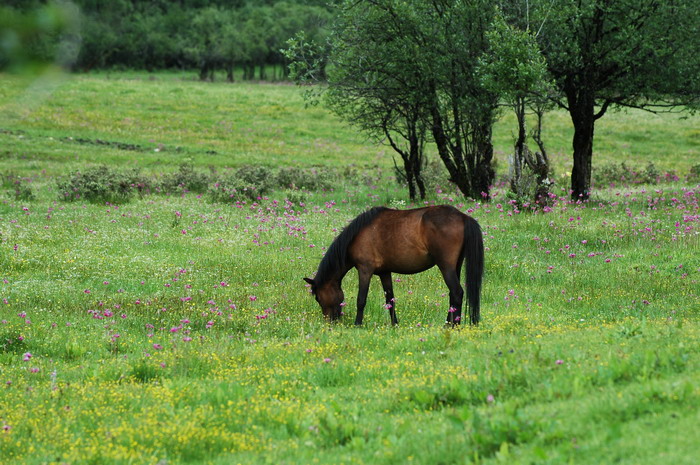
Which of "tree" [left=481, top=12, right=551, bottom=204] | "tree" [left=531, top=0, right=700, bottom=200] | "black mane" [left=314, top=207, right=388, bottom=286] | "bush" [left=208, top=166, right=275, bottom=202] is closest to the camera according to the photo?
"black mane" [left=314, top=207, right=388, bottom=286]

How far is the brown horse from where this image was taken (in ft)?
37.2

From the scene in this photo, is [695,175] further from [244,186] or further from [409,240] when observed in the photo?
[409,240]

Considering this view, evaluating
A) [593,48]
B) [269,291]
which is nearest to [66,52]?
[269,291]

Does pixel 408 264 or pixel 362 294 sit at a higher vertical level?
pixel 408 264

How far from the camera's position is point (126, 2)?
3289mm

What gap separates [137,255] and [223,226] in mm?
3984

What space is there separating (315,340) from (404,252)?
99.5 inches

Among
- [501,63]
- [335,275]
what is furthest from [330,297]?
[501,63]

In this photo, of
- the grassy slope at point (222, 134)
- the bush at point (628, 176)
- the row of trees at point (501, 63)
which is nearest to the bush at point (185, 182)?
the row of trees at point (501, 63)

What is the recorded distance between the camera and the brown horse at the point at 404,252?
11.4 metres

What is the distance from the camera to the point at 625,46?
72.0 feet

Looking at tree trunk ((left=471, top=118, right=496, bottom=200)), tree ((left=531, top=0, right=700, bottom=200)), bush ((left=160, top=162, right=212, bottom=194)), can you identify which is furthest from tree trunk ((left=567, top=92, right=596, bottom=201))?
bush ((left=160, top=162, right=212, bottom=194))

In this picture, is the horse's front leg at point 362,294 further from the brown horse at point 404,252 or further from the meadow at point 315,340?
the meadow at point 315,340

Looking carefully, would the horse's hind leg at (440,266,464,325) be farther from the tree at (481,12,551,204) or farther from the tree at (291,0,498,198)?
the tree at (291,0,498,198)
